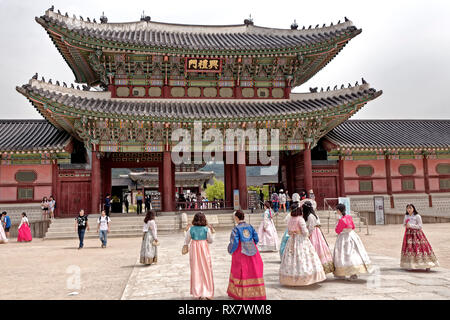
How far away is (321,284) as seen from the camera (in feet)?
23.7

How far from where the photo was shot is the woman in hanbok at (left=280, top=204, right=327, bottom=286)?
6801 millimetres

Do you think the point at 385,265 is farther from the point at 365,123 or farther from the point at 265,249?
the point at 365,123

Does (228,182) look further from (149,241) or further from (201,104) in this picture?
(149,241)

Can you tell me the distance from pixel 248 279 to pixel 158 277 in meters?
3.06

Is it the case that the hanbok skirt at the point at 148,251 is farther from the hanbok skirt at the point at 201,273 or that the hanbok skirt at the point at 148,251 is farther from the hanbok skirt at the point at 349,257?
the hanbok skirt at the point at 349,257

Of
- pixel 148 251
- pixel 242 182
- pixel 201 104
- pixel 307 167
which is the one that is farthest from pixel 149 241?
pixel 307 167

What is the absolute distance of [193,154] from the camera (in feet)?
75.3

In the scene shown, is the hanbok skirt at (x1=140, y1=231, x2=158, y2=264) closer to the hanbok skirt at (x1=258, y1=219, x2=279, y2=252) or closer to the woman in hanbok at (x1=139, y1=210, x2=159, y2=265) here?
the woman in hanbok at (x1=139, y1=210, x2=159, y2=265)

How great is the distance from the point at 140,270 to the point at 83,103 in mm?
12442

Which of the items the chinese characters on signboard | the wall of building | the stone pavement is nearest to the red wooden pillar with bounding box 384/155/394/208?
the chinese characters on signboard

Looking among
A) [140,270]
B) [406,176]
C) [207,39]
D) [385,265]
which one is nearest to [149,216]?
[140,270]

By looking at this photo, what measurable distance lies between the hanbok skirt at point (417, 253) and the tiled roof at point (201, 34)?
14.5m

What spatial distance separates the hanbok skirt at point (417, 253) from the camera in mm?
8078

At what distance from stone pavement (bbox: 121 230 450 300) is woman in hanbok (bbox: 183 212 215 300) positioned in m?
0.34
